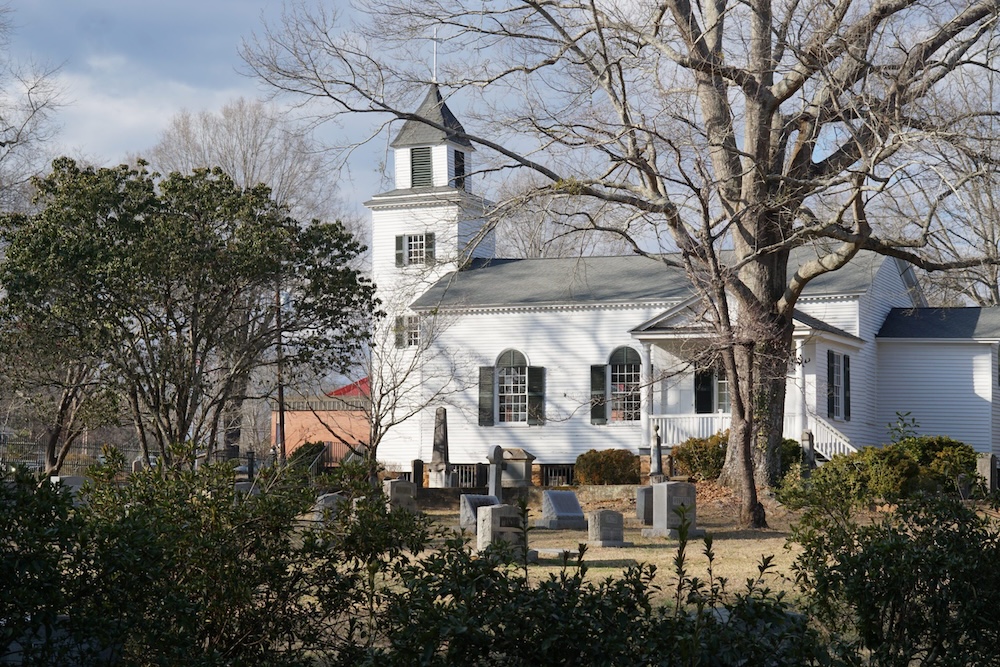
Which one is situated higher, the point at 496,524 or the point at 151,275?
the point at 151,275

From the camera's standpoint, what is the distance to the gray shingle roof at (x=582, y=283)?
106ft

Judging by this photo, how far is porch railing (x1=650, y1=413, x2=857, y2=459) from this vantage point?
94.3ft

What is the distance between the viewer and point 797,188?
20328 millimetres

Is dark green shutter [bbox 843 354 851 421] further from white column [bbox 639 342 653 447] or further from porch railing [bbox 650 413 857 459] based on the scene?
white column [bbox 639 342 653 447]

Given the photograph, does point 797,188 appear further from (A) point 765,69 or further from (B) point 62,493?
(B) point 62,493

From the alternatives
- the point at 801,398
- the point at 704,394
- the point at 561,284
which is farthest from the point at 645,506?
the point at 561,284

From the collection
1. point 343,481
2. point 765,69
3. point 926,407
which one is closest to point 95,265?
point 765,69

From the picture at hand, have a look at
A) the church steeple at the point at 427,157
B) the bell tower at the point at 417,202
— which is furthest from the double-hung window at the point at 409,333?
the church steeple at the point at 427,157

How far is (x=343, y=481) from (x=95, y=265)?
1536cm

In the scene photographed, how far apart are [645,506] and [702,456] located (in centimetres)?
719

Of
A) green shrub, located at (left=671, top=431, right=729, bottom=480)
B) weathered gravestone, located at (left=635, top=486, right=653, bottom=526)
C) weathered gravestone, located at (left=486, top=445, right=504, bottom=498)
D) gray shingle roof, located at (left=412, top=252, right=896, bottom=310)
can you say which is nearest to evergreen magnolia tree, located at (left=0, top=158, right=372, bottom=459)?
weathered gravestone, located at (left=486, top=445, right=504, bottom=498)

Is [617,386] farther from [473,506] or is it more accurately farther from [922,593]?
[922,593]

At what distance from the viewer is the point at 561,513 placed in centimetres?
1966

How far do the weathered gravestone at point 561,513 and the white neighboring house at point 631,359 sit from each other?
9943 millimetres
